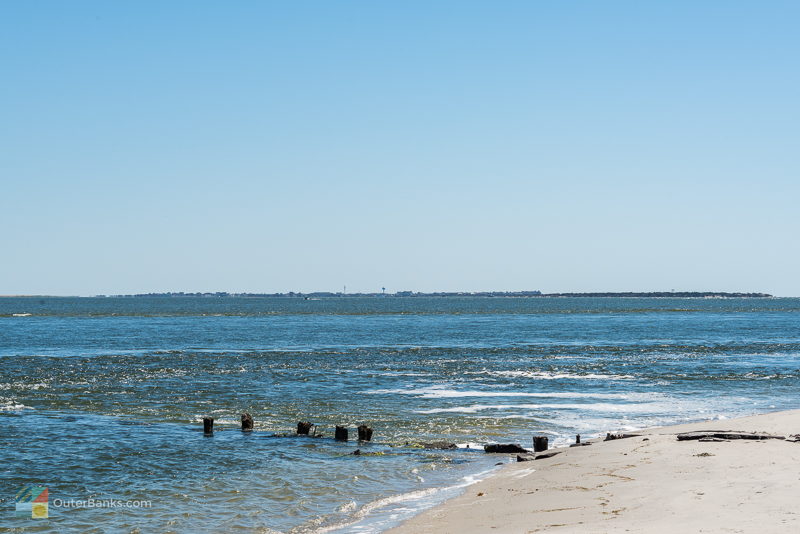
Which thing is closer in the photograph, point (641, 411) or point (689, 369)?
point (641, 411)

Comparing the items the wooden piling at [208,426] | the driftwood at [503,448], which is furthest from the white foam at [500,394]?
the driftwood at [503,448]

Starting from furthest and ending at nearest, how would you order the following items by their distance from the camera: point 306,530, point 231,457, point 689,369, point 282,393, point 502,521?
point 689,369, point 282,393, point 231,457, point 306,530, point 502,521

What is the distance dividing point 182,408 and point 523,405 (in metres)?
14.9

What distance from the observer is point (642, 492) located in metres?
15.0

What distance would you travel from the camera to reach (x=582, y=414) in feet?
101

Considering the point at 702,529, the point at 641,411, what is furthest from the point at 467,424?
the point at 702,529

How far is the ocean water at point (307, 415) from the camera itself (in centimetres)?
1778

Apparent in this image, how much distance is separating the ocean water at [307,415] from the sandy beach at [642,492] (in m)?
1.48

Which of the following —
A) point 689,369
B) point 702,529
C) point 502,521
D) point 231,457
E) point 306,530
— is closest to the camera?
point 702,529

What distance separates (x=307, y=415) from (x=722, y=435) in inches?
673

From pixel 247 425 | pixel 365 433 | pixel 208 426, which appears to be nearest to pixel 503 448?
pixel 365 433

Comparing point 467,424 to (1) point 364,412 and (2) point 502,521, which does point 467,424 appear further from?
(2) point 502,521

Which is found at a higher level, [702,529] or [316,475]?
[702,529]

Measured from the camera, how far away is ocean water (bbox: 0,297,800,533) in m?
17.8
